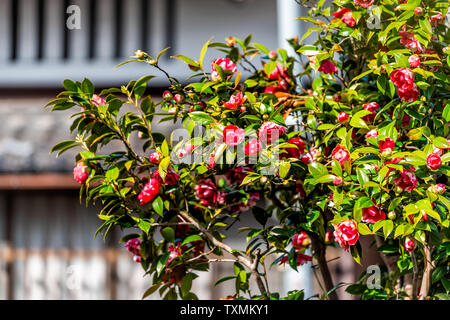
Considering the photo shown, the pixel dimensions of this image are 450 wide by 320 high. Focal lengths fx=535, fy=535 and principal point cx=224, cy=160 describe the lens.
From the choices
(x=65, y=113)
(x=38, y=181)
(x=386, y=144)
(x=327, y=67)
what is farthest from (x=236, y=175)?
(x=65, y=113)

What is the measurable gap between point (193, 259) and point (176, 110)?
1.62 ft

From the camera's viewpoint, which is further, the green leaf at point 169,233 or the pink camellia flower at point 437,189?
the green leaf at point 169,233

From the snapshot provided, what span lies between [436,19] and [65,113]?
122 inches

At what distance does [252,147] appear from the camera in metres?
1.54

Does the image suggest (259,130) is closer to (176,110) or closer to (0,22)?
(176,110)

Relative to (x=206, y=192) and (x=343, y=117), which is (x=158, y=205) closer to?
(x=206, y=192)

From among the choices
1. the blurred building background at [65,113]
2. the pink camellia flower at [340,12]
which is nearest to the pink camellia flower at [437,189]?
the pink camellia flower at [340,12]

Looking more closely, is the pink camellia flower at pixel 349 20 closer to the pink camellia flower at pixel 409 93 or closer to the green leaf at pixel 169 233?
the pink camellia flower at pixel 409 93

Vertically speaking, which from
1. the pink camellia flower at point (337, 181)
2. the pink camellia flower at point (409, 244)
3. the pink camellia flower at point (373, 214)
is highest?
the pink camellia flower at point (337, 181)

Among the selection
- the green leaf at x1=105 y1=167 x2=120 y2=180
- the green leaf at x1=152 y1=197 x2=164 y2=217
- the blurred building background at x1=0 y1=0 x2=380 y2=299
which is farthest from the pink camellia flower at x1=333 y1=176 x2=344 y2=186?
the blurred building background at x1=0 y1=0 x2=380 y2=299

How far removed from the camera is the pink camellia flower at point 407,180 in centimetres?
140

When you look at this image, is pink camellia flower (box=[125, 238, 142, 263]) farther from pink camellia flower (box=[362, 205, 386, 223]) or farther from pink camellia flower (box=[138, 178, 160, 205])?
pink camellia flower (box=[362, 205, 386, 223])

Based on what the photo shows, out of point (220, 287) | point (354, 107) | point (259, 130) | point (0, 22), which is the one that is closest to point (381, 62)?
point (354, 107)

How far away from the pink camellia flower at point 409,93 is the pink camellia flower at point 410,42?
0.43 ft
